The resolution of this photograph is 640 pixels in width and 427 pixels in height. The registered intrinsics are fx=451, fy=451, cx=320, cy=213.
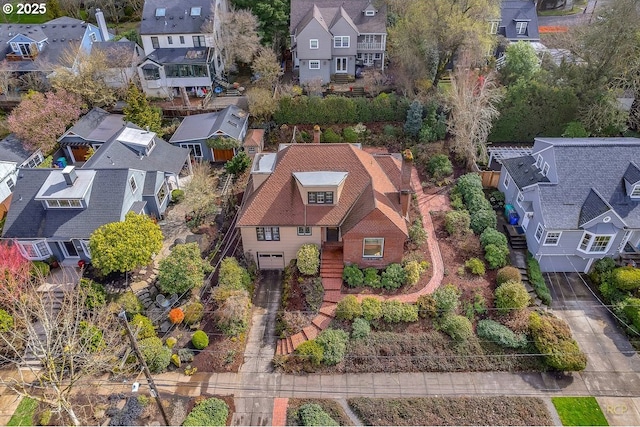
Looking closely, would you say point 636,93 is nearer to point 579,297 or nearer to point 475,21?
point 475,21

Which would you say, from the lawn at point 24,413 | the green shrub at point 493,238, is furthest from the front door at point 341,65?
the lawn at point 24,413

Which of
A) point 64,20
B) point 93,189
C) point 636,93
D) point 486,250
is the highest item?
point 64,20

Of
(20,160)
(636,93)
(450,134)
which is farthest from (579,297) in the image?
(20,160)

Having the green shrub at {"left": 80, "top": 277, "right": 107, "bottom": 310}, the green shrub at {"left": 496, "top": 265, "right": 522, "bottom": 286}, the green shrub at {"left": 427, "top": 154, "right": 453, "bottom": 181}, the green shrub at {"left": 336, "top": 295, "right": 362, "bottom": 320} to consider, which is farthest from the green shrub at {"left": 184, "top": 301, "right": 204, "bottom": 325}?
the green shrub at {"left": 427, "top": 154, "right": 453, "bottom": 181}

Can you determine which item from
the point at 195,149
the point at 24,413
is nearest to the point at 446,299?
the point at 24,413

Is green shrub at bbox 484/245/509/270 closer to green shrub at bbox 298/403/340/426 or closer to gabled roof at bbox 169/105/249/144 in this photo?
green shrub at bbox 298/403/340/426

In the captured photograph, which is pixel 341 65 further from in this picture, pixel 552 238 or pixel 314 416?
pixel 314 416
